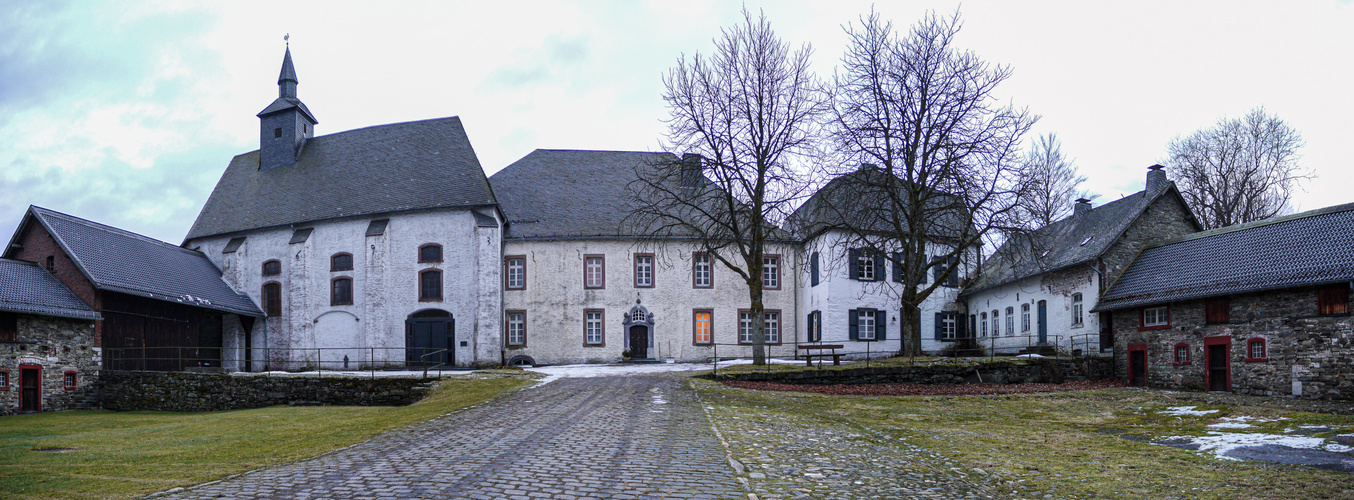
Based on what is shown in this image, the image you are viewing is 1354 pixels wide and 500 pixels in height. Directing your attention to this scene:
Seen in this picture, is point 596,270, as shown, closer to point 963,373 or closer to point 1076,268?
point 963,373

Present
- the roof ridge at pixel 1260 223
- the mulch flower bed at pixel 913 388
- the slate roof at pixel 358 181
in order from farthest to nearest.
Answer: the slate roof at pixel 358 181 → the roof ridge at pixel 1260 223 → the mulch flower bed at pixel 913 388

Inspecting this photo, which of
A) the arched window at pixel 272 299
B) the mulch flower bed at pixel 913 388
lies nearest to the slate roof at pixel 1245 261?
the mulch flower bed at pixel 913 388

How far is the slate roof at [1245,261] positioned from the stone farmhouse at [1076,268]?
98 cm

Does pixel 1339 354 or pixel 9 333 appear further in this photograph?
pixel 9 333

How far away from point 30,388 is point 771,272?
26839 millimetres

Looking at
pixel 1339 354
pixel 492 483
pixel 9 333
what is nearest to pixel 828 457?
pixel 492 483

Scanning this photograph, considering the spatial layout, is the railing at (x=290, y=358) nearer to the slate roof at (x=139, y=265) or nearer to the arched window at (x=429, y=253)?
the slate roof at (x=139, y=265)

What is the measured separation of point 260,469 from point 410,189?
28578 mm

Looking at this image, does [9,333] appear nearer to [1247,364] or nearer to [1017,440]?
[1017,440]

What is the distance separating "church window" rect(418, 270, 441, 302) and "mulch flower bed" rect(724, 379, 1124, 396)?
16.2 meters

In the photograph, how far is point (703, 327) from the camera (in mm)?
39406

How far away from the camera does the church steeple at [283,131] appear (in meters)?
43.2

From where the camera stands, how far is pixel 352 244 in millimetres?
38719

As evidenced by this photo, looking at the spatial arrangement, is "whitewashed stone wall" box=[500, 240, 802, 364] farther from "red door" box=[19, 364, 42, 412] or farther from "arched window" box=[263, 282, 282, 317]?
"red door" box=[19, 364, 42, 412]
